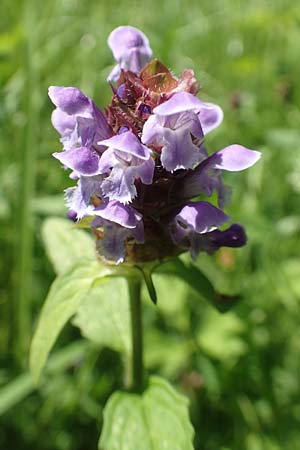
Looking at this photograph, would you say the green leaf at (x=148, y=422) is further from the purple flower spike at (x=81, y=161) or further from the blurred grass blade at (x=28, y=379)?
the purple flower spike at (x=81, y=161)

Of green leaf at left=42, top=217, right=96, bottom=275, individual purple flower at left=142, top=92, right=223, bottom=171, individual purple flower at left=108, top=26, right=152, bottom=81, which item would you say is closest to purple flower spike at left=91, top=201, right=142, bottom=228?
individual purple flower at left=142, top=92, right=223, bottom=171

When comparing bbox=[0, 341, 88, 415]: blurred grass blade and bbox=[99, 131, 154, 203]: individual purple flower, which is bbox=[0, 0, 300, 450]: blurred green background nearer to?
bbox=[0, 341, 88, 415]: blurred grass blade

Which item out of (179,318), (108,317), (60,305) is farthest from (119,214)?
(179,318)

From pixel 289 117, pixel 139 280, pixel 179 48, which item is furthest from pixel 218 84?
pixel 139 280

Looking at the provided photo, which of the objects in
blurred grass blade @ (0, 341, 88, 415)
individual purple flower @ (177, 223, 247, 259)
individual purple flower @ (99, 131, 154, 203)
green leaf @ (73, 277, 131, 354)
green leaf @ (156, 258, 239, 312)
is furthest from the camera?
blurred grass blade @ (0, 341, 88, 415)

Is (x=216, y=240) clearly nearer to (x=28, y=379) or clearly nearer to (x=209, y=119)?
(x=209, y=119)

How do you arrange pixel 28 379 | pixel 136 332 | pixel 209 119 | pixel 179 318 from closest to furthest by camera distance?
pixel 209 119, pixel 136 332, pixel 28 379, pixel 179 318

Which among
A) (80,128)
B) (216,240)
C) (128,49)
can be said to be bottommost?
(216,240)
